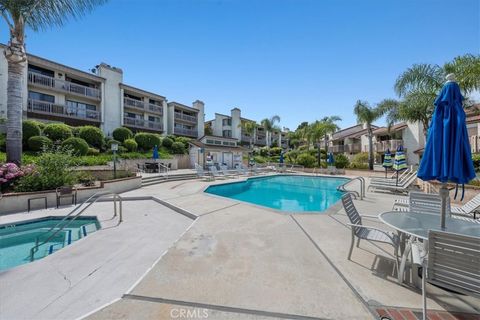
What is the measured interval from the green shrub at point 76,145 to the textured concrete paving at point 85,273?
45.1ft

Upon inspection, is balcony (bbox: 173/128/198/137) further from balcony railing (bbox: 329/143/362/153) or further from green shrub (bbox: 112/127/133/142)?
balcony railing (bbox: 329/143/362/153)

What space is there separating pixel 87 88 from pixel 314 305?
2838cm

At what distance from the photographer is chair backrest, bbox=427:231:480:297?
221 centimetres

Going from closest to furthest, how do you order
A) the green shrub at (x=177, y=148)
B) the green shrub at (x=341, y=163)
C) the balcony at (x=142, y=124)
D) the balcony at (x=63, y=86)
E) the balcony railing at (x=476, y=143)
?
the balcony railing at (x=476, y=143) → the balcony at (x=63, y=86) → the green shrub at (x=341, y=163) → the green shrub at (x=177, y=148) → the balcony at (x=142, y=124)

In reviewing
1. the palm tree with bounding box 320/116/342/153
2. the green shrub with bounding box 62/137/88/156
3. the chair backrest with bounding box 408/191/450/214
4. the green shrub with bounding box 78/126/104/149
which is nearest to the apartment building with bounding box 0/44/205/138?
the green shrub with bounding box 78/126/104/149

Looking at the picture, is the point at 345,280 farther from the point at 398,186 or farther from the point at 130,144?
the point at 130,144

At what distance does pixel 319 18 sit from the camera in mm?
9531

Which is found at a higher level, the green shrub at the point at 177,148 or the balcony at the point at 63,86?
the balcony at the point at 63,86

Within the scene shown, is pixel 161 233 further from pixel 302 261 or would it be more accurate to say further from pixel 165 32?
pixel 165 32

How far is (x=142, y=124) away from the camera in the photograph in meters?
27.9

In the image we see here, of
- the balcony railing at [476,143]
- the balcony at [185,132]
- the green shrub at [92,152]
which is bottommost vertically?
the green shrub at [92,152]

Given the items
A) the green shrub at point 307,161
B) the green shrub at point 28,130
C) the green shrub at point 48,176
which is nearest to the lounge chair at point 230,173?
the green shrub at point 307,161

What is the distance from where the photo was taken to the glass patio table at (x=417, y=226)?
9.93 feet

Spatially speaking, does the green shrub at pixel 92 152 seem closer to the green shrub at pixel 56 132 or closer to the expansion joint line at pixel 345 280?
the green shrub at pixel 56 132
